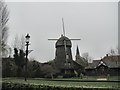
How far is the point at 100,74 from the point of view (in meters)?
63.2

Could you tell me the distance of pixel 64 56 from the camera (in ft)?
211

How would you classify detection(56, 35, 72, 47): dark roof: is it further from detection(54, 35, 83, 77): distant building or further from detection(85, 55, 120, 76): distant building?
detection(85, 55, 120, 76): distant building

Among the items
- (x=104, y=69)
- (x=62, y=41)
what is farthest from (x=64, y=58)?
(x=104, y=69)

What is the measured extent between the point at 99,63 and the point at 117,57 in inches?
363

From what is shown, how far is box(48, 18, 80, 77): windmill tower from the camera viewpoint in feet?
203

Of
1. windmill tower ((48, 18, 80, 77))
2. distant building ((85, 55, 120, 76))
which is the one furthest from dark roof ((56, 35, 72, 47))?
distant building ((85, 55, 120, 76))

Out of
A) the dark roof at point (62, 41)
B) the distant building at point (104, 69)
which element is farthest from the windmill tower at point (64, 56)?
the distant building at point (104, 69)

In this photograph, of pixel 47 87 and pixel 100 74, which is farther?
pixel 100 74

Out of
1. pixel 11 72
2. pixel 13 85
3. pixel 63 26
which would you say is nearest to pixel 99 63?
pixel 63 26

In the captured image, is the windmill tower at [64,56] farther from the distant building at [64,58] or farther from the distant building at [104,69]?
the distant building at [104,69]

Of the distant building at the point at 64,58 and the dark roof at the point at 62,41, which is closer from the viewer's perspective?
the distant building at the point at 64,58

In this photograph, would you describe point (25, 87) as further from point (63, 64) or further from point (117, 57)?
point (117, 57)

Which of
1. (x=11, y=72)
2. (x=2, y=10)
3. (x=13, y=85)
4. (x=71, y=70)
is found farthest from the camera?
(x=71, y=70)

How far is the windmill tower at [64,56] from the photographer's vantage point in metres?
61.8
